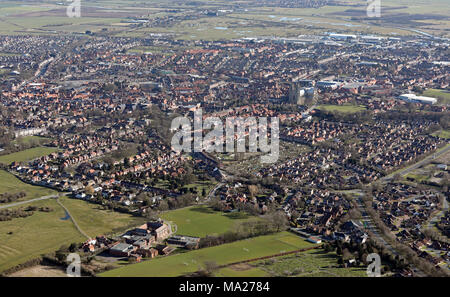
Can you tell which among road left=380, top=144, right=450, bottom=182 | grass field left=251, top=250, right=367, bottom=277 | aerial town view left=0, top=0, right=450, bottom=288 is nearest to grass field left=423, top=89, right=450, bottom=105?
aerial town view left=0, top=0, right=450, bottom=288

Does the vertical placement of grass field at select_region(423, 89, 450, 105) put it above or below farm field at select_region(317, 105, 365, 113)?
above

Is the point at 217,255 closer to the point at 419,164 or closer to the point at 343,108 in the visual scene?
the point at 419,164

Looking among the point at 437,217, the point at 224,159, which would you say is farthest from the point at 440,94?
the point at 437,217

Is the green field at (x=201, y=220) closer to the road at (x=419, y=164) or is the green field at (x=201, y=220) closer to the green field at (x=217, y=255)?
the green field at (x=217, y=255)

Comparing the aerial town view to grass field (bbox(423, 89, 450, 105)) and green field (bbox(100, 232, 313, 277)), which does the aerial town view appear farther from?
grass field (bbox(423, 89, 450, 105))

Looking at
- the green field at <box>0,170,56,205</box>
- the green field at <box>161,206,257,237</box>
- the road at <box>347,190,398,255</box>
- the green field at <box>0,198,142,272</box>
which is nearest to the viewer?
the green field at <box>0,198,142,272</box>

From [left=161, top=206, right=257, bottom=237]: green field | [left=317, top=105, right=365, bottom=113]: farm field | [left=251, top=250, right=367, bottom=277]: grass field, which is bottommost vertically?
[left=161, top=206, right=257, bottom=237]: green field
